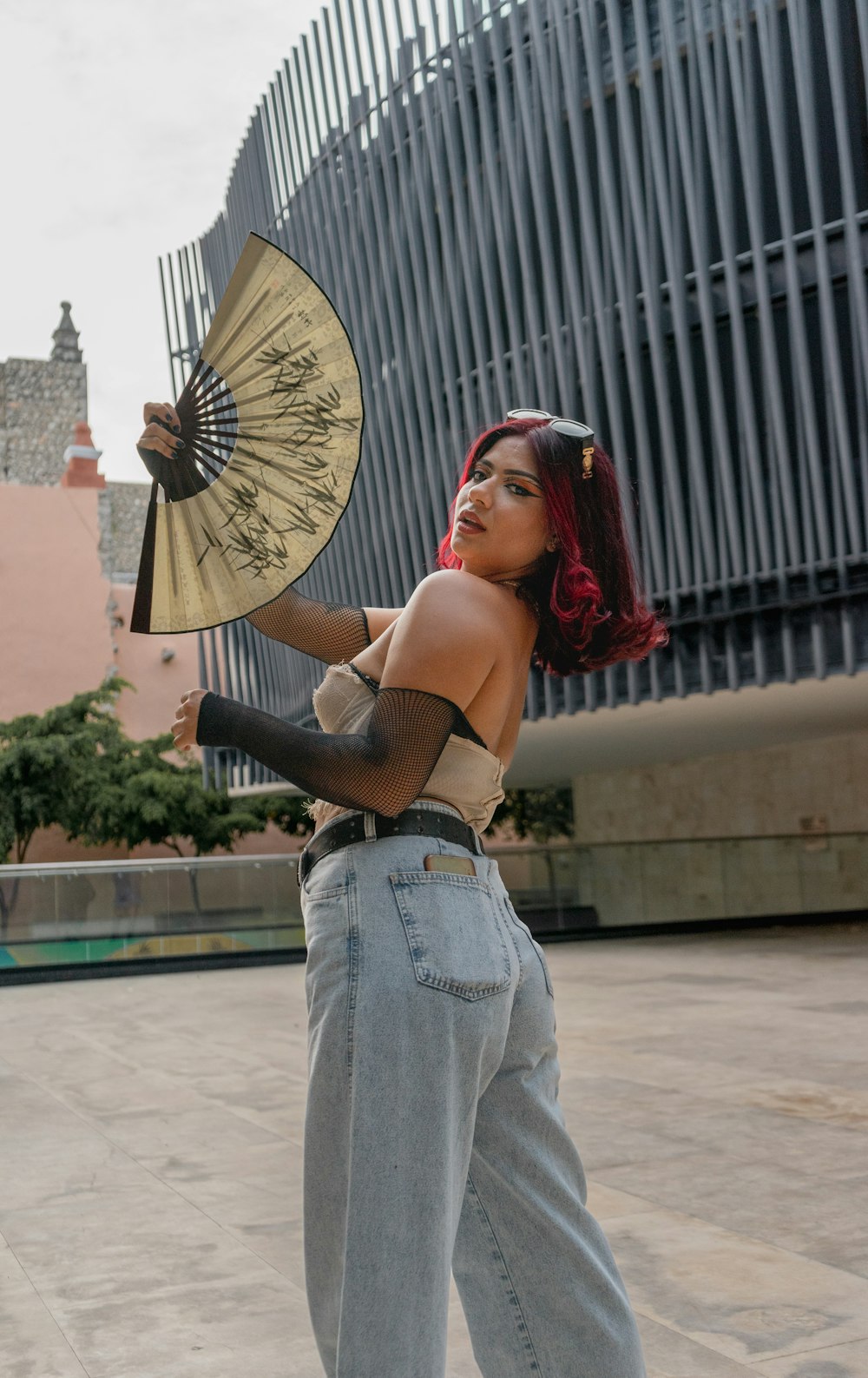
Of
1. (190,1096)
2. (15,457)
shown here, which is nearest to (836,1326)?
(190,1096)

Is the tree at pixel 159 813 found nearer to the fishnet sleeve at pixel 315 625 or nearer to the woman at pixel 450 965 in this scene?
the fishnet sleeve at pixel 315 625

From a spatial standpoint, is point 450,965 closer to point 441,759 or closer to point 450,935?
point 450,935

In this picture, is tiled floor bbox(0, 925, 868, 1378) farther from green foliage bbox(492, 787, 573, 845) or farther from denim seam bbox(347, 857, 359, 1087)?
green foliage bbox(492, 787, 573, 845)

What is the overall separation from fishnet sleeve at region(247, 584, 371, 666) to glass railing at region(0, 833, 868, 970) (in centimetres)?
1171

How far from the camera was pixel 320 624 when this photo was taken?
230 cm

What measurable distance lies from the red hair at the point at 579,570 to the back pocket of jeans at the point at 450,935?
0.45m

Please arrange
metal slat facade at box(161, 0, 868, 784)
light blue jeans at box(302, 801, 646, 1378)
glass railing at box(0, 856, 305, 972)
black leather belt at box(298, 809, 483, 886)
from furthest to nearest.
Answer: glass railing at box(0, 856, 305, 972) → metal slat facade at box(161, 0, 868, 784) → black leather belt at box(298, 809, 483, 886) → light blue jeans at box(302, 801, 646, 1378)

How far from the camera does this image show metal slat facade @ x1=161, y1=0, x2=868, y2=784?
1296 centimetres

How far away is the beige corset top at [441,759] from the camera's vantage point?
191 cm

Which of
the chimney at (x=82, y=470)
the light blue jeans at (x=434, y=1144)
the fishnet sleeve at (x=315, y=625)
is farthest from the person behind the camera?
the chimney at (x=82, y=470)

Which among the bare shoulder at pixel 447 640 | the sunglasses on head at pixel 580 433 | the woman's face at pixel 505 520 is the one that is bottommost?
the bare shoulder at pixel 447 640

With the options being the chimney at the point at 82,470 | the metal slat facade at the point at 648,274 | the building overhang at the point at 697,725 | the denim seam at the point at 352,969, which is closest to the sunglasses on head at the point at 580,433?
the denim seam at the point at 352,969

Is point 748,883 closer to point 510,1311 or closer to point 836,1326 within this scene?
point 836,1326

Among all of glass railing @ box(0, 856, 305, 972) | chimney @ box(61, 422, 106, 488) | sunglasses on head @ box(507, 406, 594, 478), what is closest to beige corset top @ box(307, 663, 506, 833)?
sunglasses on head @ box(507, 406, 594, 478)
